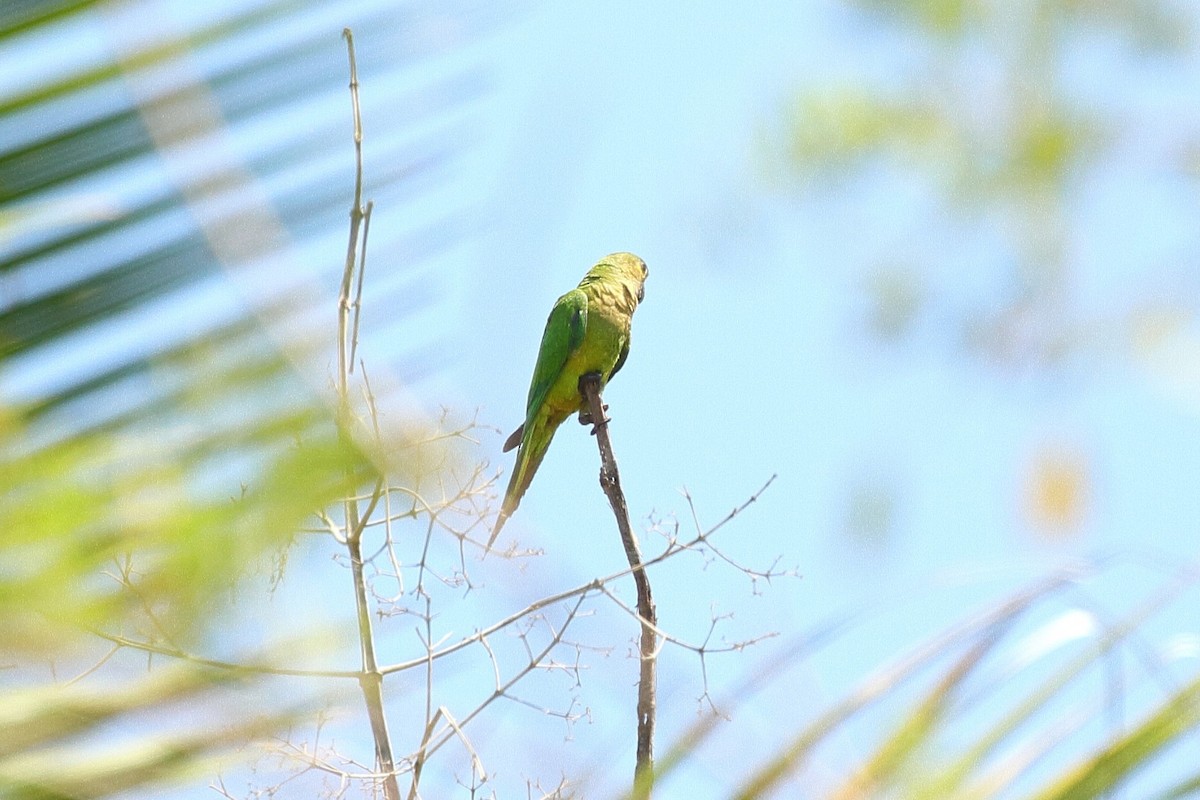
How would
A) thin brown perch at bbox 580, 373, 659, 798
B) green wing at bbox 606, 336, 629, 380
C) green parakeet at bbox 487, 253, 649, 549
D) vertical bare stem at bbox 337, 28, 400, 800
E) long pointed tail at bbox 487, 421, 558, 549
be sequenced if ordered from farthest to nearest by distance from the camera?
green wing at bbox 606, 336, 629, 380 < green parakeet at bbox 487, 253, 649, 549 < long pointed tail at bbox 487, 421, 558, 549 < thin brown perch at bbox 580, 373, 659, 798 < vertical bare stem at bbox 337, 28, 400, 800

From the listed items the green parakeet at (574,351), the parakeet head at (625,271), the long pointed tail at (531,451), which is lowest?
the long pointed tail at (531,451)

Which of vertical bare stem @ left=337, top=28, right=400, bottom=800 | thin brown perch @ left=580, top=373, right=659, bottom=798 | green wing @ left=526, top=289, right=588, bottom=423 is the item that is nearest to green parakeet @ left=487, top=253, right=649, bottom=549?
green wing @ left=526, top=289, right=588, bottom=423

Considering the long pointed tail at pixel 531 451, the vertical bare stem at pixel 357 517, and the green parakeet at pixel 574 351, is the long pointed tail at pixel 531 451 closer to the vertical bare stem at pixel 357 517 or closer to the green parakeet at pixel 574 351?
the green parakeet at pixel 574 351

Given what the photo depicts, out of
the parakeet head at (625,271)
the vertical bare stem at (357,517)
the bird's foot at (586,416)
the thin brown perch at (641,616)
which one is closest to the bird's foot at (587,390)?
the bird's foot at (586,416)

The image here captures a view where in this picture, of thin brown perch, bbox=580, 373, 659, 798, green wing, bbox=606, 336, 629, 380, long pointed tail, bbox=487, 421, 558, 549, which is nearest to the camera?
thin brown perch, bbox=580, 373, 659, 798

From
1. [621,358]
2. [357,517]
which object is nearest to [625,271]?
[621,358]

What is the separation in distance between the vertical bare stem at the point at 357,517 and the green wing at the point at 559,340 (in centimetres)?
301

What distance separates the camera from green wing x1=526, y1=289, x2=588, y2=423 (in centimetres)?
485

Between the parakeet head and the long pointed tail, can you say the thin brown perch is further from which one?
the parakeet head

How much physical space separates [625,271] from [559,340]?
0.60 m

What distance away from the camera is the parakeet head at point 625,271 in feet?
17.3

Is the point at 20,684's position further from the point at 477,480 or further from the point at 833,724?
the point at 477,480

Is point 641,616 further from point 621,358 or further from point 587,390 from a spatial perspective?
point 621,358

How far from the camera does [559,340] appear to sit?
4.95m
